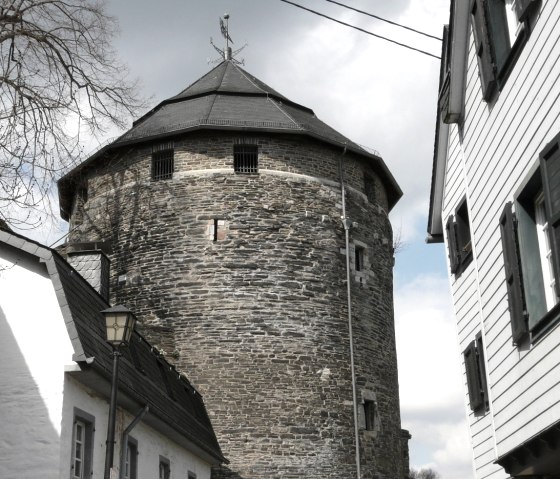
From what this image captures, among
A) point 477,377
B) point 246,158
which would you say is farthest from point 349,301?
point 477,377

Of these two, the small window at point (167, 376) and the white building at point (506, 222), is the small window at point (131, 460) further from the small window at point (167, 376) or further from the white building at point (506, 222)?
the white building at point (506, 222)

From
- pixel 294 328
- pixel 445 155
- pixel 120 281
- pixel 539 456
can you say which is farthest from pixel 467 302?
pixel 120 281

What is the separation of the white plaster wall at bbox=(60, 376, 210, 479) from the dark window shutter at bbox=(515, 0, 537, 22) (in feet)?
20.6

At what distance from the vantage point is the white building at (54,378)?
1027 cm

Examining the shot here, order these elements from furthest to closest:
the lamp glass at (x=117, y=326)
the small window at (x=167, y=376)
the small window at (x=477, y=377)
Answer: the small window at (x=167, y=376) < the small window at (x=477, y=377) < the lamp glass at (x=117, y=326)

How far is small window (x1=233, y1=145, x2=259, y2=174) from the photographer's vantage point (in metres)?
21.5

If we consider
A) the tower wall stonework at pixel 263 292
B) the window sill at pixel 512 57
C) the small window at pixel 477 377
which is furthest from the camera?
the tower wall stonework at pixel 263 292

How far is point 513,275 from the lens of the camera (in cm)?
833

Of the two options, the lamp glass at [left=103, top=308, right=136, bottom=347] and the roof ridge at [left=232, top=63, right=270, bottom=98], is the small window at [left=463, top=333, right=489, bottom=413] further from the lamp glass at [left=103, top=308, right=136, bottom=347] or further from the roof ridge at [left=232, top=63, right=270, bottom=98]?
the roof ridge at [left=232, top=63, right=270, bottom=98]

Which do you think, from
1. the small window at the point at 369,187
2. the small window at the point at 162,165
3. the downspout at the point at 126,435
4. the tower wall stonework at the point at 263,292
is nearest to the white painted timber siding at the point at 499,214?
the downspout at the point at 126,435

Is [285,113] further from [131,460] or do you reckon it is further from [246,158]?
[131,460]

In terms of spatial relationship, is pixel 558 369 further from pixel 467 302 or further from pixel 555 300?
pixel 467 302

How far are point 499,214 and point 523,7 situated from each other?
6.72 feet

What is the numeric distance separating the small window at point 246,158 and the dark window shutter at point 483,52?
11858 millimetres
